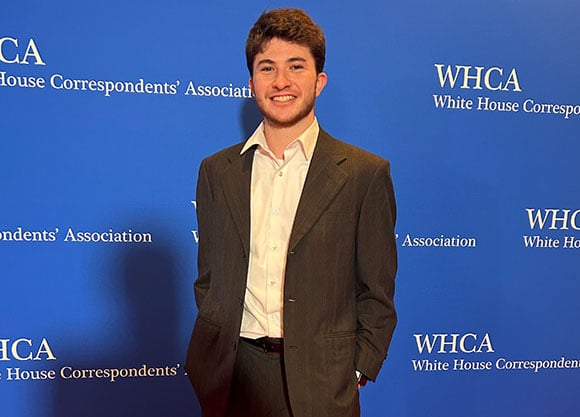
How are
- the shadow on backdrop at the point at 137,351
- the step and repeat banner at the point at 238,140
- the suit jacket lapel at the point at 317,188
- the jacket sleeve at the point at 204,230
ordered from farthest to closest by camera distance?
1. the shadow on backdrop at the point at 137,351
2. the step and repeat banner at the point at 238,140
3. the jacket sleeve at the point at 204,230
4. the suit jacket lapel at the point at 317,188

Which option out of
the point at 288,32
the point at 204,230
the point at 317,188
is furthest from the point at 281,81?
the point at 204,230

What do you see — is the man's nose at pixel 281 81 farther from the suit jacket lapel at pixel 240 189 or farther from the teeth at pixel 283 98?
the suit jacket lapel at pixel 240 189

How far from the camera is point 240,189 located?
1.33 meters

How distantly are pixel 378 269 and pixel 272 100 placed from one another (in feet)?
1.98

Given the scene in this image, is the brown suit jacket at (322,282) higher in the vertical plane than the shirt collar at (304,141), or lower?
lower

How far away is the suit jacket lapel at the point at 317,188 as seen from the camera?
4.05 feet

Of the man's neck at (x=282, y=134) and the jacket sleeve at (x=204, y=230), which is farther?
the jacket sleeve at (x=204, y=230)

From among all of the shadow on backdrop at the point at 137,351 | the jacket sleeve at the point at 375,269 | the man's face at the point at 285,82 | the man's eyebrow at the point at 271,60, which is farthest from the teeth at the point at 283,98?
the shadow on backdrop at the point at 137,351

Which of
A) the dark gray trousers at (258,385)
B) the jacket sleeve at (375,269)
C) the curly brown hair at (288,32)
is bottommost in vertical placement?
the dark gray trousers at (258,385)

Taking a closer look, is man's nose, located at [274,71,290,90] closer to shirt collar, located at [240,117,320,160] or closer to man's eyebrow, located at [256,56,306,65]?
man's eyebrow, located at [256,56,306,65]

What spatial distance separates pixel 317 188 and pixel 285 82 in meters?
0.33

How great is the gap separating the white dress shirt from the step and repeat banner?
2.39 ft

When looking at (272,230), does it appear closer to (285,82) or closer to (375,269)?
(375,269)

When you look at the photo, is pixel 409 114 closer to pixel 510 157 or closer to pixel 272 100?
pixel 510 157
